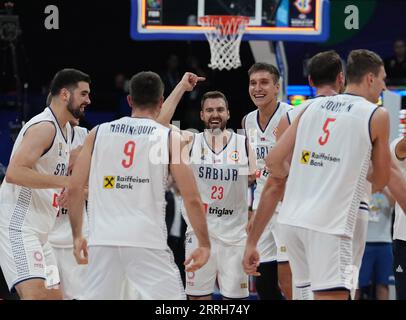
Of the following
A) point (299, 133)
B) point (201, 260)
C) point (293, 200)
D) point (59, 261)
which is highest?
point (299, 133)

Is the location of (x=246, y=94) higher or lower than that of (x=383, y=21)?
lower

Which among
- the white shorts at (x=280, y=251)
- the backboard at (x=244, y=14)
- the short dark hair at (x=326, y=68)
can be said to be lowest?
the white shorts at (x=280, y=251)

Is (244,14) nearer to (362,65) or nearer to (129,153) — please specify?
(362,65)

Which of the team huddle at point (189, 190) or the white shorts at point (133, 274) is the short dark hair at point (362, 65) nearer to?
the team huddle at point (189, 190)

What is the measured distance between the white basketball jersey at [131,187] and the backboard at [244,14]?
238 inches

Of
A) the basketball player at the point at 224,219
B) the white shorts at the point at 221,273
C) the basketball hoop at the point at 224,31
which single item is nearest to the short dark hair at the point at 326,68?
the basketball player at the point at 224,219

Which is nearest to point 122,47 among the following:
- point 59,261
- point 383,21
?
point 383,21

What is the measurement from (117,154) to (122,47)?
489 inches

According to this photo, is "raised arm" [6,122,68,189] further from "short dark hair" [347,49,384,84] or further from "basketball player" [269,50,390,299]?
"short dark hair" [347,49,384,84]

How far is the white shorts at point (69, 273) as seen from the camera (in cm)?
809

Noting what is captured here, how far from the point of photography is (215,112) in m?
9.29
